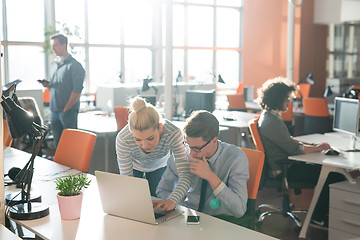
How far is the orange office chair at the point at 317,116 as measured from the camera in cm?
605

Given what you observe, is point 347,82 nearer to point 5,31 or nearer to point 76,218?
point 5,31

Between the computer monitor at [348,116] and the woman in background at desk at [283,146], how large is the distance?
32cm

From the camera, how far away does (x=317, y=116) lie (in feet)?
20.0

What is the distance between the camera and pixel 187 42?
10305 millimetres

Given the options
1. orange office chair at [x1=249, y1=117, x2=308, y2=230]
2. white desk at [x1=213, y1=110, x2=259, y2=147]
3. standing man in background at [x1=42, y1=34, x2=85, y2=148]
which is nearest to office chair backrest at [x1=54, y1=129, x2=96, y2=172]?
orange office chair at [x1=249, y1=117, x2=308, y2=230]

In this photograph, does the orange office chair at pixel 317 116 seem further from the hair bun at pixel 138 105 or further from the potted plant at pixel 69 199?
the potted plant at pixel 69 199

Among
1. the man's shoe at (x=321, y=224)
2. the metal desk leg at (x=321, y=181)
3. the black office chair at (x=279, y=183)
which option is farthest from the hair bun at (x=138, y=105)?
the man's shoe at (x=321, y=224)

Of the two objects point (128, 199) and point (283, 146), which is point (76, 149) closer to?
point (128, 199)

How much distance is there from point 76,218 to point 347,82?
30.9 feet

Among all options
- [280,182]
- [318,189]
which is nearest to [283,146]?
[280,182]

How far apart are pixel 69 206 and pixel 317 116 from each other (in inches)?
192

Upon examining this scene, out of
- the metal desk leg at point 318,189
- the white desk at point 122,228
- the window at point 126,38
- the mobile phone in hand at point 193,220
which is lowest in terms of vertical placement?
the metal desk leg at point 318,189

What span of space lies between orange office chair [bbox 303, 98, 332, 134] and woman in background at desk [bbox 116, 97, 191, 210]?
4.04m

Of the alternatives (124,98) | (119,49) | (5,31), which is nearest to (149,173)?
(124,98)
